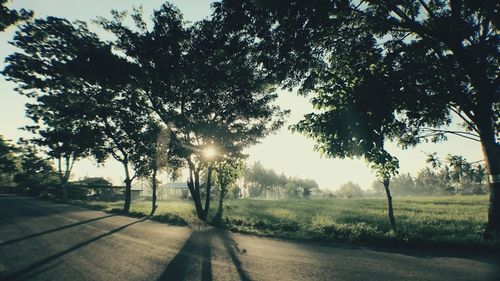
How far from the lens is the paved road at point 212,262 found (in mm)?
5973

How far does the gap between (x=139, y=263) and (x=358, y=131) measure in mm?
7180

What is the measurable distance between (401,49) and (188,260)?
9.54 meters

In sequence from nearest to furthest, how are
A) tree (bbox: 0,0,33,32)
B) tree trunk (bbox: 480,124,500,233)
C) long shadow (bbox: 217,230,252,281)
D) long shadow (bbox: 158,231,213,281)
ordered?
long shadow (bbox: 158,231,213,281), long shadow (bbox: 217,230,252,281), tree (bbox: 0,0,33,32), tree trunk (bbox: 480,124,500,233)

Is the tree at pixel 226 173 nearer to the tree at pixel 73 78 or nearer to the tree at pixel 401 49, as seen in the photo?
the tree at pixel 73 78

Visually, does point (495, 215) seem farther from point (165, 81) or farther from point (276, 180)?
point (276, 180)

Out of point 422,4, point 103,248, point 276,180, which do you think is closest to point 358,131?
point 422,4

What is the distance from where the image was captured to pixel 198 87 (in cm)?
1673

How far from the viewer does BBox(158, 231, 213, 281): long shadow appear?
5920 mm

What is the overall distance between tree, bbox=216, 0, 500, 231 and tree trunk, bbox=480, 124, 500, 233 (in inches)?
1.1

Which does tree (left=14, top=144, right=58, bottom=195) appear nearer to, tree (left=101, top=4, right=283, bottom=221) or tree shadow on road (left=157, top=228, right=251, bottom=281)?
tree (left=101, top=4, right=283, bottom=221)

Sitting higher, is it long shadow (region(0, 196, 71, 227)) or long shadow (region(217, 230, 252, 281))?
long shadow (region(217, 230, 252, 281))

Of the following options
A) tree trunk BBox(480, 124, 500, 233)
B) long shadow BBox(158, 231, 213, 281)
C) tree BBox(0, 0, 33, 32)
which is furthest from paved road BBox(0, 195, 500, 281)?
tree BBox(0, 0, 33, 32)

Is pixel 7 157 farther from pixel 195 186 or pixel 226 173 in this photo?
pixel 226 173

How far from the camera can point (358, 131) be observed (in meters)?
7.70
